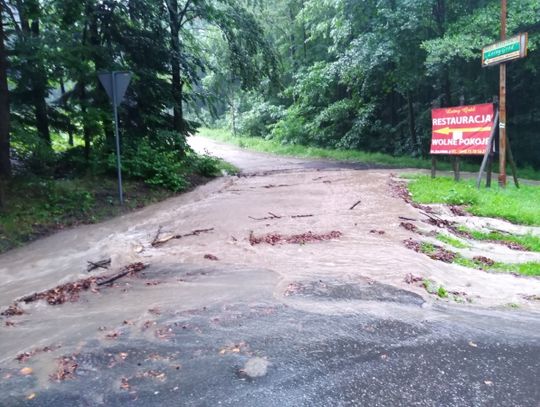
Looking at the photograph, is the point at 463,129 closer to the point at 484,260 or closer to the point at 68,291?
the point at 484,260

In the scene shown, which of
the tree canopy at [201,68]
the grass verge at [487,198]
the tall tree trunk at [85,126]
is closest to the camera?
the grass verge at [487,198]

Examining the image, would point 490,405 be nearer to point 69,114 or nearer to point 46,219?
point 46,219

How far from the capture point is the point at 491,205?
10.3 meters

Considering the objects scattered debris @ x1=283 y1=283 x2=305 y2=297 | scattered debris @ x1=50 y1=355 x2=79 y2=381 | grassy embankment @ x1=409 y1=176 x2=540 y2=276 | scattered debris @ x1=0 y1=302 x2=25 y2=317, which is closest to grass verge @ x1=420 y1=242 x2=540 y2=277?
grassy embankment @ x1=409 y1=176 x2=540 y2=276

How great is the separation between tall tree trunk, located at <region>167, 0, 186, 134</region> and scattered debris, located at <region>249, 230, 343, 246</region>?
9.66 m

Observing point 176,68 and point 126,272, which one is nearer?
point 126,272

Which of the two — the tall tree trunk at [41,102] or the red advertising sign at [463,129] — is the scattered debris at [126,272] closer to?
the tall tree trunk at [41,102]

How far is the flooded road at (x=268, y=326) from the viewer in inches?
135

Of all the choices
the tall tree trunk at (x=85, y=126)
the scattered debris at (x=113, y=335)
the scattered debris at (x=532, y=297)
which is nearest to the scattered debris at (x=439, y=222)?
the scattered debris at (x=532, y=297)

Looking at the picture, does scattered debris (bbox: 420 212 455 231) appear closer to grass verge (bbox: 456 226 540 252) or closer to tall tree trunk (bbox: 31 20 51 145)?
grass verge (bbox: 456 226 540 252)

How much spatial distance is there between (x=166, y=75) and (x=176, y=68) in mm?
541

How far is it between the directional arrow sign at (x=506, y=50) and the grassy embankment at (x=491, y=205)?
3423 millimetres

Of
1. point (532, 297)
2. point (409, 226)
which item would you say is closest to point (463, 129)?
point (409, 226)

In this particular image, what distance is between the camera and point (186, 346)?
13.7 ft
